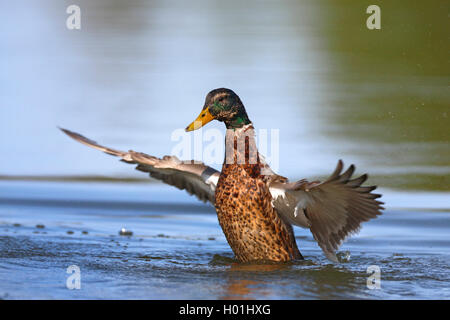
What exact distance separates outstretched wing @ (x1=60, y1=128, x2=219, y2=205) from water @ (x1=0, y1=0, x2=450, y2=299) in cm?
47

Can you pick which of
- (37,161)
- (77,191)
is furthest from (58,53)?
(77,191)

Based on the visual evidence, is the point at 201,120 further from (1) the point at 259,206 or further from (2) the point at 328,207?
(2) the point at 328,207

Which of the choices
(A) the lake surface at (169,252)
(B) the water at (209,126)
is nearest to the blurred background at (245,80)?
(B) the water at (209,126)

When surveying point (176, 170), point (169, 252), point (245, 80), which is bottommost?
point (169, 252)

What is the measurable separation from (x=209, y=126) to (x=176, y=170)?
291 centimetres

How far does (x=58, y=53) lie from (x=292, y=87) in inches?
156

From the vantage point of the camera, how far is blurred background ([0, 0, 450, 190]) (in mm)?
9445

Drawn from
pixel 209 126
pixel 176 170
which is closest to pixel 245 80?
pixel 209 126

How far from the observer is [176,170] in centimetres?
697

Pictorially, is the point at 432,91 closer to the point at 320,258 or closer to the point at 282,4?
the point at 320,258

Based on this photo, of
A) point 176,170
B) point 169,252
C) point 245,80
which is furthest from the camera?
point 245,80

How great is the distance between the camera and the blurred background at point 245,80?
945 centimetres

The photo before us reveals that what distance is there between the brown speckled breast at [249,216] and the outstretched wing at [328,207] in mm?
113
